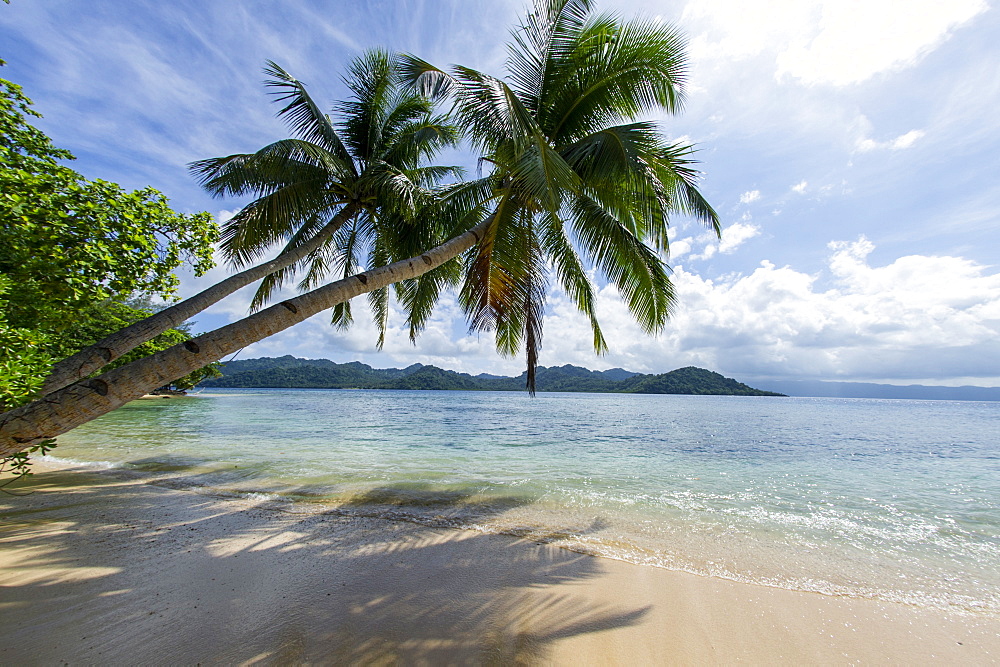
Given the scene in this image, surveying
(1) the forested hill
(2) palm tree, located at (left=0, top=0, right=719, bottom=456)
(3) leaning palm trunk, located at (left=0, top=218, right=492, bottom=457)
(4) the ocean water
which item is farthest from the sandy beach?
(1) the forested hill

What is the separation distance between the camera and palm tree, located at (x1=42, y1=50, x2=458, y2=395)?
Result: 7.63 m

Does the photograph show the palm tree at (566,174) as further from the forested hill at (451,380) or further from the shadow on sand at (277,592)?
the forested hill at (451,380)

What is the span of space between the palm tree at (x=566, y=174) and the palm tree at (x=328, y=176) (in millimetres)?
1735

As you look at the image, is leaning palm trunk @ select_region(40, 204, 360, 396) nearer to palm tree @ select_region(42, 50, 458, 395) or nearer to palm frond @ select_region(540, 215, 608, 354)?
palm tree @ select_region(42, 50, 458, 395)

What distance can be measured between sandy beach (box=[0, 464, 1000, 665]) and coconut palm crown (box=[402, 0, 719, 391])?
14.2ft

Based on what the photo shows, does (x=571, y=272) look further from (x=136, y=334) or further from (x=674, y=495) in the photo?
(x=136, y=334)

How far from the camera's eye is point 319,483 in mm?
7562

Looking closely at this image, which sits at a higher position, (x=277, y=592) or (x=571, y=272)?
(x=571, y=272)

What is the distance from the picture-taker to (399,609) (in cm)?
306

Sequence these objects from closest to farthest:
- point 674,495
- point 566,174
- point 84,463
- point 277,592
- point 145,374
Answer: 1. point 145,374
2. point 277,592
3. point 566,174
4. point 674,495
5. point 84,463

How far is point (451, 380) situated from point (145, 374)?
11164 cm

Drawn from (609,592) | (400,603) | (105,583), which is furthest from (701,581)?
(105,583)

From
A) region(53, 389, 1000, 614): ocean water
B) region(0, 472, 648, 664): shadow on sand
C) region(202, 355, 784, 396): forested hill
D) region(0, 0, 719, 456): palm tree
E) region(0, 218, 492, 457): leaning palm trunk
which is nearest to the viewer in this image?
region(0, 218, 492, 457): leaning palm trunk

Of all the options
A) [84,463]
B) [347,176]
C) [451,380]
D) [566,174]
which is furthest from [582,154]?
[451,380]
